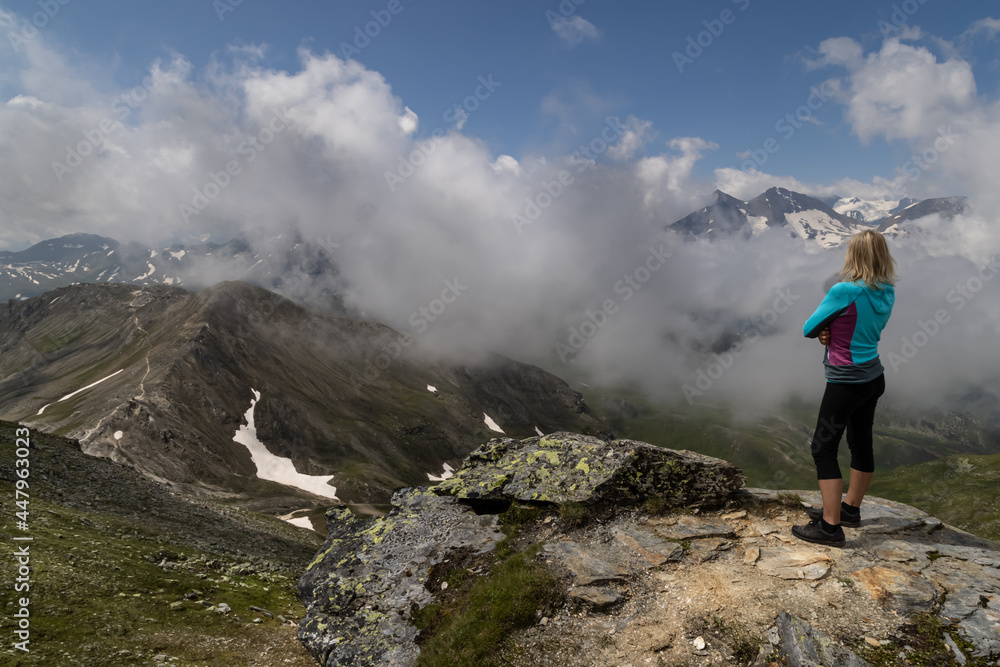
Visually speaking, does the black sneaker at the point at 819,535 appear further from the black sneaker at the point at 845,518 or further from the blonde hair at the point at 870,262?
the blonde hair at the point at 870,262

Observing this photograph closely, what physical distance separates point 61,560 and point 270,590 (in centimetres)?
827

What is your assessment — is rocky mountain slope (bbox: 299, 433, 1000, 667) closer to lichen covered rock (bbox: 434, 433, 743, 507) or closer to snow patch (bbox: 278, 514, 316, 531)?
lichen covered rock (bbox: 434, 433, 743, 507)

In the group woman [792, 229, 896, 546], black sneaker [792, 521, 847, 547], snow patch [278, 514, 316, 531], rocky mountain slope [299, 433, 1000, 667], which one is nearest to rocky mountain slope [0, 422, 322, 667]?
rocky mountain slope [299, 433, 1000, 667]

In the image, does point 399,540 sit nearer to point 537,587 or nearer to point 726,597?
point 537,587

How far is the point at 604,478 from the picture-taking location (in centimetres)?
1412

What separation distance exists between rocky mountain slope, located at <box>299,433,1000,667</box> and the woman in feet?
5.60

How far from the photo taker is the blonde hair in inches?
393

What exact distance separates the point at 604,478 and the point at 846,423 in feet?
21.0

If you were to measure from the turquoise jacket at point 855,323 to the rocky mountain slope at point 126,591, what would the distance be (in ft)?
48.9

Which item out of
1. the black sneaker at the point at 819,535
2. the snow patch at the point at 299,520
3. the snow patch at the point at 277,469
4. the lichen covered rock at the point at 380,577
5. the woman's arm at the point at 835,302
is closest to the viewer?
the woman's arm at the point at 835,302

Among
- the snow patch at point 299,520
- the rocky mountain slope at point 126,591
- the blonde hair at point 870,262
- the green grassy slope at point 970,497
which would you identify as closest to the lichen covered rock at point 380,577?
the rocky mountain slope at point 126,591

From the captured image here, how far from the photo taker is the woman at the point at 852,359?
10023 millimetres

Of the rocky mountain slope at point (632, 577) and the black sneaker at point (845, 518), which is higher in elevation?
the black sneaker at point (845, 518)

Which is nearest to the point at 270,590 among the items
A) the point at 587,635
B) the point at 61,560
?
the point at 61,560
